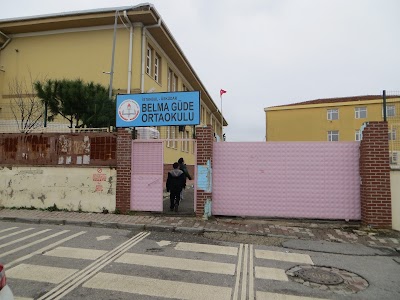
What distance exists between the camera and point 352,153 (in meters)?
8.52

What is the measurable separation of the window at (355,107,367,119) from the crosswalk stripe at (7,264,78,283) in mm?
44565

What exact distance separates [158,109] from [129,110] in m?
0.94

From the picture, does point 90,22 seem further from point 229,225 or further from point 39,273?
point 39,273

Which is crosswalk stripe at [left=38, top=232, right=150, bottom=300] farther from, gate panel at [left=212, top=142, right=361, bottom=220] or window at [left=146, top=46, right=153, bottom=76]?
window at [left=146, top=46, right=153, bottom=76]

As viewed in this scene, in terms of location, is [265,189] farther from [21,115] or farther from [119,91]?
[21,115]

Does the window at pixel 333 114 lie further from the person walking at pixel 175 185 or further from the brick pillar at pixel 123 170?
the brick pillar at pixel 123 170

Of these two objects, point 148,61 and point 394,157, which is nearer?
point 394,157

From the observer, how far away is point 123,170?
941 cm

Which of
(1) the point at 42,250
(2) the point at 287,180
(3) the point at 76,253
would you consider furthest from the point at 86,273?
(2) the point at 287,180

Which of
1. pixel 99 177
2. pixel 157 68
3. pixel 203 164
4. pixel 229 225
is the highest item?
pixel 157 68

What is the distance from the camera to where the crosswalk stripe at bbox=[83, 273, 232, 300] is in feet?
13.2

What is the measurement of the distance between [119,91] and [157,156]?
7.45 meters

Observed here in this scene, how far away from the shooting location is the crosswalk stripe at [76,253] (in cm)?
554

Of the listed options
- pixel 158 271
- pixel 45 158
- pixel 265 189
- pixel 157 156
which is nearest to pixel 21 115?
pixel 45 158
